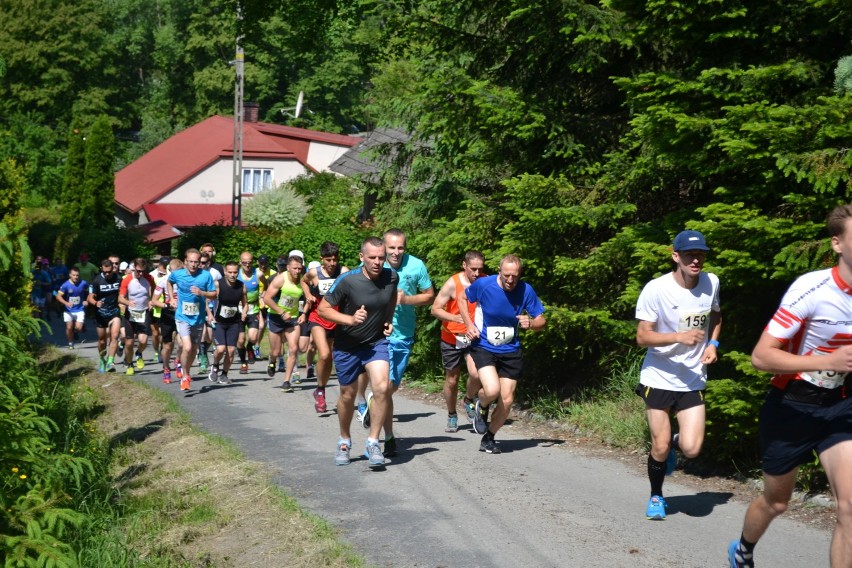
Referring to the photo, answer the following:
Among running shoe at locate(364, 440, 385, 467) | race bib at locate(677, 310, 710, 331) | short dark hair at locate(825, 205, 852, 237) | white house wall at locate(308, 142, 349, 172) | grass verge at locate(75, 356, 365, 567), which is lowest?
grass verge at locate(75, 356, 365, 567)

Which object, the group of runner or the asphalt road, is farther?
the asphalt road

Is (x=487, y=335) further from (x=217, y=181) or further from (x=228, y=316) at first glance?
(x=217, y=181)

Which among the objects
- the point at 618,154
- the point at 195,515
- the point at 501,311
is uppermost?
the point at 618,154

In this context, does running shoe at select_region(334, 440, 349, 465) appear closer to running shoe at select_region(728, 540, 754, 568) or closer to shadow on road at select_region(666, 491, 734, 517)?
shadow on road at select_region(666, 491, 734, 517)

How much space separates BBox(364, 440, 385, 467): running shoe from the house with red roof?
5218 centimetres

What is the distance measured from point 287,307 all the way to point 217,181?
165 ft

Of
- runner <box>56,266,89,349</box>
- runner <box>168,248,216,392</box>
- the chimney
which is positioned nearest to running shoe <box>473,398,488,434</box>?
runner <box>168,248,216,392</box>

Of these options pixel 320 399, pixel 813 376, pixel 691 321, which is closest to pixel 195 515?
pixel 691 321

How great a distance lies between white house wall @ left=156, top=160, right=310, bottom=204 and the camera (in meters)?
64.4

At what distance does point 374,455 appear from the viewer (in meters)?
9.80

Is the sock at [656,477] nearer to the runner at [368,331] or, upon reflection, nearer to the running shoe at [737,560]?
the running shoe at [737,560]

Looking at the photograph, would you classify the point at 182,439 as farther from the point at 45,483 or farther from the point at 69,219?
the point at 69,219

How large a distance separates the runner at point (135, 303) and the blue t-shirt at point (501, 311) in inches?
352

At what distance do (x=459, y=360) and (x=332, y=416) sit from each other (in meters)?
2.00
